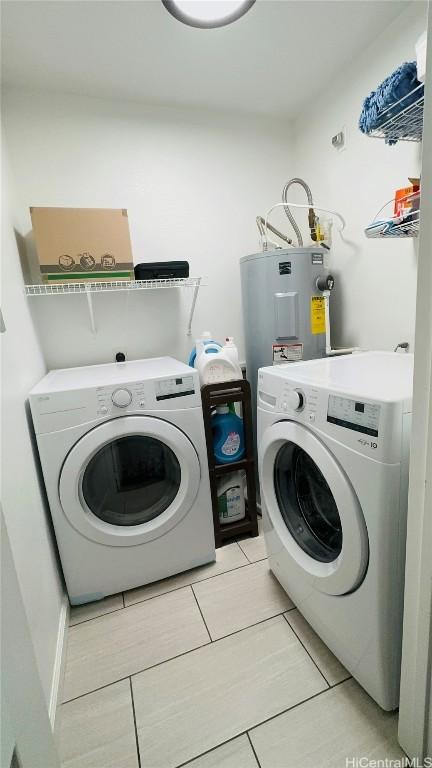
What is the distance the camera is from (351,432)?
30.5 inches

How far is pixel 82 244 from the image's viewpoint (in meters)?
1.46

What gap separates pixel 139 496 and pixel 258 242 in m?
1.62

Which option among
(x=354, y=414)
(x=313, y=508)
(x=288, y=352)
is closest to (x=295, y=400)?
(x=354, y=414)

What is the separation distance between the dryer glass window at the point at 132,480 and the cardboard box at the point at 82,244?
0.80m

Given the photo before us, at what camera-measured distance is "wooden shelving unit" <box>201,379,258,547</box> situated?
149 cm

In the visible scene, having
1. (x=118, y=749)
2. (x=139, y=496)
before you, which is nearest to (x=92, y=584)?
(x=139, y=496)

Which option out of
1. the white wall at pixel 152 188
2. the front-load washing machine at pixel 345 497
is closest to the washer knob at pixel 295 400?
the front-load washing machine at pixel 345 497

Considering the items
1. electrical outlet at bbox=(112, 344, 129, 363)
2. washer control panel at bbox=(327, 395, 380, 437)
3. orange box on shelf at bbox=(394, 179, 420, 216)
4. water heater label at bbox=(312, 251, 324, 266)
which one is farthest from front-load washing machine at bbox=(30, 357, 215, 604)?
orange box on shelf at bbox=(394, 179, 420, 216)

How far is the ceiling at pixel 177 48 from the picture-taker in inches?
47.6

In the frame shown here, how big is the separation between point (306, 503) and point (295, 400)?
460 millimetres

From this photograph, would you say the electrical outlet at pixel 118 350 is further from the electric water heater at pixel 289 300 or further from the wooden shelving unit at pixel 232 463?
the electric water heater at pixel 289 300

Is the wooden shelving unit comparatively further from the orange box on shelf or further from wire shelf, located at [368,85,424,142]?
wire shelf, located at [368,85,424,142]

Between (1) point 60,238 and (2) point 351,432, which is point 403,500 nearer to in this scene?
(2) point 351,432

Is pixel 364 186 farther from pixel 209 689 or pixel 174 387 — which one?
Result: pixel 209 689
